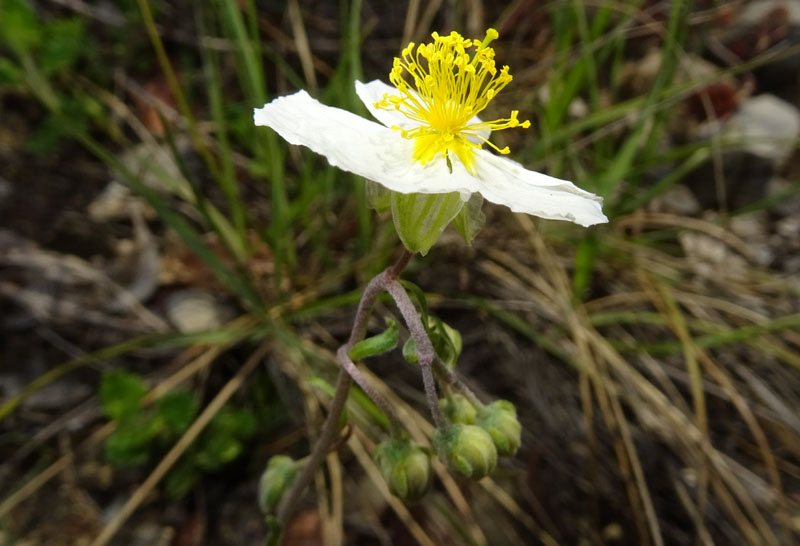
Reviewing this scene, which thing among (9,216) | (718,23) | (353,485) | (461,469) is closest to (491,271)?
(353,485)

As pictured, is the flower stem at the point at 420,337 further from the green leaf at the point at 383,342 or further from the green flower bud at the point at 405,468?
the green flower bud at the point at 405,468

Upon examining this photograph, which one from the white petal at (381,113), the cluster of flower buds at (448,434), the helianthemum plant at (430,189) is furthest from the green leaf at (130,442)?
the white petal at (381,113)

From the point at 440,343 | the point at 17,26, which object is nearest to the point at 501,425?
the point at 440,343

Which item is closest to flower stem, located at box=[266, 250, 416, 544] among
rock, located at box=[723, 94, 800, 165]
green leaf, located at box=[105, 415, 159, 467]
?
green leaf, located at box=[105, 415, 159, 467]

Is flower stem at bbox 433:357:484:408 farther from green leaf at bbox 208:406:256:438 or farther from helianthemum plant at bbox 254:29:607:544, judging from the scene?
green leaf at bbox 208:406:256:438

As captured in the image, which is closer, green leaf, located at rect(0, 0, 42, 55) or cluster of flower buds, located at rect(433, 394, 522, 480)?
cluster of flower buds, located at rect(433, 394, 522, 480)

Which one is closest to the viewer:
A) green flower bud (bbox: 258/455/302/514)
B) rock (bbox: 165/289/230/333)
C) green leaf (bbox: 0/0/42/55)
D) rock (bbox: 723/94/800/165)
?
green flower bud (bbox: 258/455/302/514)
